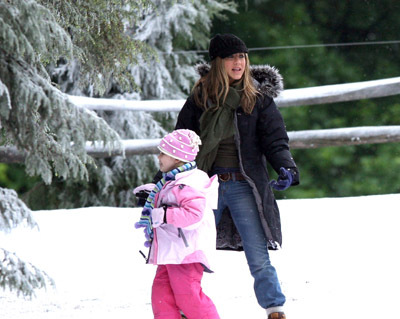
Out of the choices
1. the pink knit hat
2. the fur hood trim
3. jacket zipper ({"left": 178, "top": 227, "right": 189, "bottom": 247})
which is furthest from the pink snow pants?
the fur hood trim

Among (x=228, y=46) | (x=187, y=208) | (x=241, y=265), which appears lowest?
(x=241, y=265)

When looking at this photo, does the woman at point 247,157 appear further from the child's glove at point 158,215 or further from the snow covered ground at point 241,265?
the child's glove at point 158,215

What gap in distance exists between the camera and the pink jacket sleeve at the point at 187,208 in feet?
13.4

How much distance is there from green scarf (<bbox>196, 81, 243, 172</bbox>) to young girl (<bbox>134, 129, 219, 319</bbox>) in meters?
0.40

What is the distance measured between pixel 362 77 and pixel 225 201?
1176cm

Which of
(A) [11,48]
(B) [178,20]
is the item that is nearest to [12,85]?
(A) [11,48]

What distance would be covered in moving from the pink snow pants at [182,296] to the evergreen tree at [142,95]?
7819 mm

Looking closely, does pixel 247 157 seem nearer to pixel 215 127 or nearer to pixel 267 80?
pixel 215 127

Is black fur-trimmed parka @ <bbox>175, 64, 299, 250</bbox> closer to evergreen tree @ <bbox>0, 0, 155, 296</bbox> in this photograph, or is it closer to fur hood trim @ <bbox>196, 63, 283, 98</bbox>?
fur hood trim @ <bbox>196, 63, 283, 98</bbox>

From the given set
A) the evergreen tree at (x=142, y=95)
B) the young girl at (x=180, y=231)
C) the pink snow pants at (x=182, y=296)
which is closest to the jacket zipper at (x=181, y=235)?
the young girl at (x=180, y=231)

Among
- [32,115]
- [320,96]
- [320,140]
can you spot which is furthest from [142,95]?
[32,115]

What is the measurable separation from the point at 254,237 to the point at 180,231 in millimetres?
674

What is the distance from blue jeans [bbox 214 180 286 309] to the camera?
4742 millimetres

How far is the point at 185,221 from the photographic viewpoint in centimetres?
409
